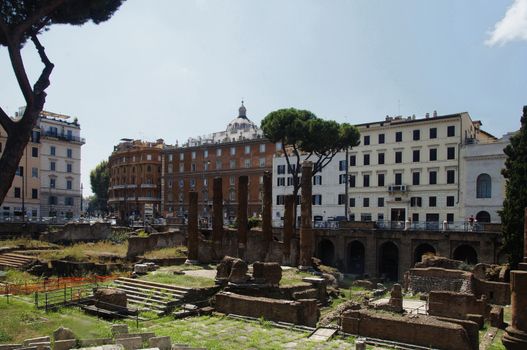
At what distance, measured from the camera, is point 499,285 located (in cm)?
2728

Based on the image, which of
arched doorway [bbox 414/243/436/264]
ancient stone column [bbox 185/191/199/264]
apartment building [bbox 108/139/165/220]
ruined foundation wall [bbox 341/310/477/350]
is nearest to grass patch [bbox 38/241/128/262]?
ancient stone column [bbox 185/191/199/264]

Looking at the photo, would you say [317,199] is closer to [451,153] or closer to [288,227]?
[451,153]

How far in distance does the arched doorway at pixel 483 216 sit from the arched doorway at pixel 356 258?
10.2 m

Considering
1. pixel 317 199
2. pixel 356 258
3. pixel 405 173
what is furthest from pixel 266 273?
pixel 317 199

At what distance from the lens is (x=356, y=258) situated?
4591 cm

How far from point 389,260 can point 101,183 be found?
244ft

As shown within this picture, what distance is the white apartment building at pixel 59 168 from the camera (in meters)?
57.6

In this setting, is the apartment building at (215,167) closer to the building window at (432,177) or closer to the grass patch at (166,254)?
the building window at (432,177)

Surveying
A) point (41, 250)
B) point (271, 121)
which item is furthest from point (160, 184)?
point (41, 250)

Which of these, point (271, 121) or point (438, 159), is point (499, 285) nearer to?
point (438, 159)

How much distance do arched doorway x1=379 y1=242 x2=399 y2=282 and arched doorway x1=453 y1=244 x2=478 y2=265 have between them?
5.02 m

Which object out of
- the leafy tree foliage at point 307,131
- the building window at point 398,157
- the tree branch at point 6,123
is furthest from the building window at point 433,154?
the tree branch at point 6,123

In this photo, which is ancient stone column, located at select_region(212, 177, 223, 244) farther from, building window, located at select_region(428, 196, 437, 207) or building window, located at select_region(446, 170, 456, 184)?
building window, located at select_region(446, 170, 456, 184)

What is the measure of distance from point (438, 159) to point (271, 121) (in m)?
15.6
